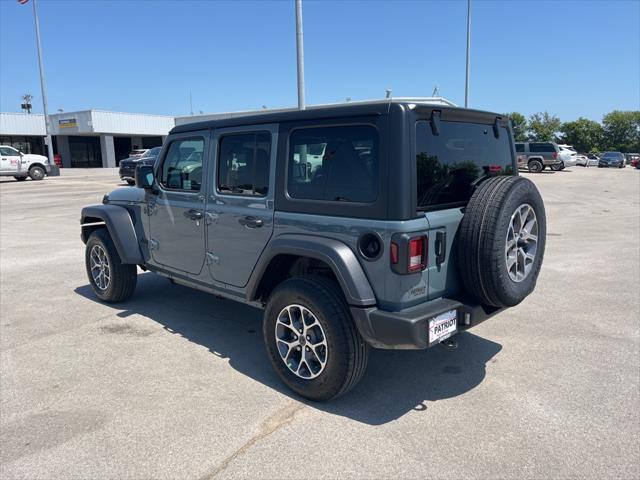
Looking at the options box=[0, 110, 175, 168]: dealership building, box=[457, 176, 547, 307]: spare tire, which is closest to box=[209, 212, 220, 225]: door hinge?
box=[457, 176, 547, 307]: spare tire

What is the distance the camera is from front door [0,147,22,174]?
24355 millimetres

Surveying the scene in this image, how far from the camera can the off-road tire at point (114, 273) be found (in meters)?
5.20

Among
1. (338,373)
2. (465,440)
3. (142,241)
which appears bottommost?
(465,440)

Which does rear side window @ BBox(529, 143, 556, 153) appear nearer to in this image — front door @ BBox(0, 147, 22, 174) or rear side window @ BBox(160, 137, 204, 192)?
front door @ BBox(0, 147, 22, 174)

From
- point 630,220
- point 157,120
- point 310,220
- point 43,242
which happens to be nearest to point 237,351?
point 310,220

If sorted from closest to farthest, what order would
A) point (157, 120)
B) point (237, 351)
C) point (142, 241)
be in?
1. point (237, 351)
2. point (142, 241)
3. point (157, 120)

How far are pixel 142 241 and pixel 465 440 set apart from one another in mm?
3623

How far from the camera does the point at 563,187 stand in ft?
66.8

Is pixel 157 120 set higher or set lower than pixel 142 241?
higher

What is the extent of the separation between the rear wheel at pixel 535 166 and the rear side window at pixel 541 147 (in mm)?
655

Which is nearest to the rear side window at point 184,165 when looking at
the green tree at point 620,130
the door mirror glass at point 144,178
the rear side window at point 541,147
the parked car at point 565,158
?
the door mirror glass at point 144,178

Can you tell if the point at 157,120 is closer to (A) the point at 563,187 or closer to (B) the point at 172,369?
(A) the point at 563,187

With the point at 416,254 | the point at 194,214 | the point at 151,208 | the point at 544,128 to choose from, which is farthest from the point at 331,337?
the point at 544,128

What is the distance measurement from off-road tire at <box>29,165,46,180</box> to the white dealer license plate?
2812 centimetres
